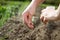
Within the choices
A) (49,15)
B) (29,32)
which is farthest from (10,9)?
(49,15)

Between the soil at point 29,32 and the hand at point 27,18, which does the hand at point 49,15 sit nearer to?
the hand at point 27,18

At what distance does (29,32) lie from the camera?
3.09 metres

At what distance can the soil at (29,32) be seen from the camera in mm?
2873

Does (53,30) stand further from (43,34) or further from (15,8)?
(15,8)

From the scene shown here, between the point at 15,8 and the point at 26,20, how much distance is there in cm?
240

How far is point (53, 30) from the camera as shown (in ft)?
10.1

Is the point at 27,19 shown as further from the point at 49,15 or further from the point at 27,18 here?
the point at 49,15

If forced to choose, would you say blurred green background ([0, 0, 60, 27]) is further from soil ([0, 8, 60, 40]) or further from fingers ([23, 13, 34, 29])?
fingers ([23, 13, 34, 29])

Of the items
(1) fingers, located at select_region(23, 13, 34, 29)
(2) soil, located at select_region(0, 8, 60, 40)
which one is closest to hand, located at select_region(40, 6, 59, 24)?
(1) fingers, located at select_region(23, 13, 34, 29)

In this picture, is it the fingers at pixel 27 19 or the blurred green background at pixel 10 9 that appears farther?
the blurred green background at pixel 10 9

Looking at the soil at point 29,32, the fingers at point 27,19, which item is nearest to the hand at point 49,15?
the fingers at point 27,19

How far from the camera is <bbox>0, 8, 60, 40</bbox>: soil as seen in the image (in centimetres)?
287

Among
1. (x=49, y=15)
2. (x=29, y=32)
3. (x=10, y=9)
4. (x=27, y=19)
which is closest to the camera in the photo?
(x=27, y=19)

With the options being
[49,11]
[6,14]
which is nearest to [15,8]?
[6,14]
